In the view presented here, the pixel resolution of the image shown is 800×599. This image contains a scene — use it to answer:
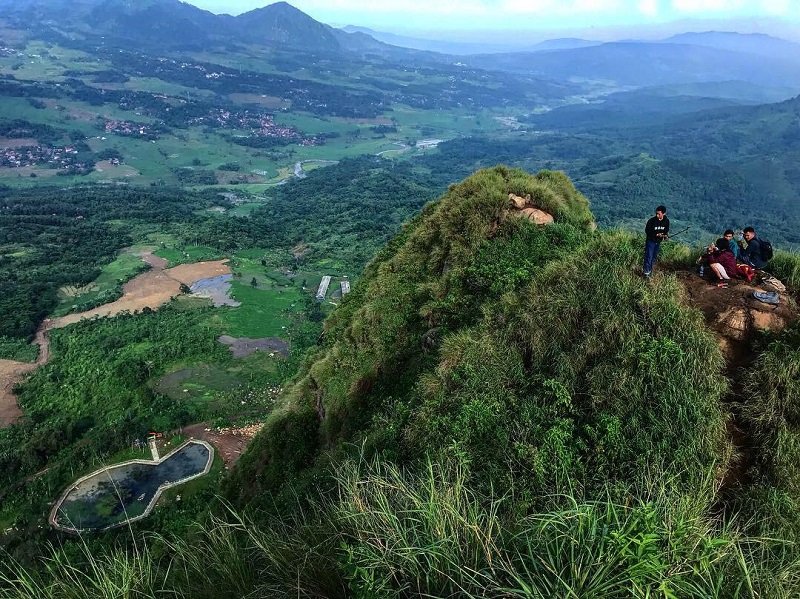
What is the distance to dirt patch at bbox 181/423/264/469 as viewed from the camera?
80.0 ft

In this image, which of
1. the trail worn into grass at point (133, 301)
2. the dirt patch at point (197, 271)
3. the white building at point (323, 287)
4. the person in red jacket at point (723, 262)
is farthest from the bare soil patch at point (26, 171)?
the person in red jacket at point (723, 262)

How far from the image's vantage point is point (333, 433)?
11.2 metres

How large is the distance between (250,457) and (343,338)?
14.5ft

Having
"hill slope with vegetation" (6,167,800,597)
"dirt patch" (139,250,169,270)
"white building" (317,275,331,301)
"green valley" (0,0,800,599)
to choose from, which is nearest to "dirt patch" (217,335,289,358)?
"green valley" (0,0,800,599)

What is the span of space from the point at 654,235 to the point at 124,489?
78.3ft

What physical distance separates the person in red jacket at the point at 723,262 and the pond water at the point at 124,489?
21394 millimetres

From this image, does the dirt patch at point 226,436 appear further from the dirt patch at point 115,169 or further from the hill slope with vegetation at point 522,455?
the dirt patch at point 115,169

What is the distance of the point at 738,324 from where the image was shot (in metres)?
7.14

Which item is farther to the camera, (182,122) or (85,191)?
(182,122)

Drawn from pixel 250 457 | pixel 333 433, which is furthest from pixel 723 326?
pixel 250 457

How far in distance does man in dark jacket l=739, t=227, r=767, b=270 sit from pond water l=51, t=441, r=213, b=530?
21879 mm

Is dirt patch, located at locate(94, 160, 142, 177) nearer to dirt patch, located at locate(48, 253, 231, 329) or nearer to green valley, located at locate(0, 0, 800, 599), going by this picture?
dirt patch, located at locate(48, 253, 231, 329)

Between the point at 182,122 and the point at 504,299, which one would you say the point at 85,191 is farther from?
the point at 504,299

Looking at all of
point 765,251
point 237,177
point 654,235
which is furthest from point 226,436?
point 237,177
